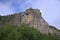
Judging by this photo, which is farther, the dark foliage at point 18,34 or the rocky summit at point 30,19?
the rocky summit at point 30,19

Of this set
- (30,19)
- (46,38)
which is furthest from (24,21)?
(46,38)

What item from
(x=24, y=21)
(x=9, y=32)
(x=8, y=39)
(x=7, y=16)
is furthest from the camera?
(x=7, y=16)

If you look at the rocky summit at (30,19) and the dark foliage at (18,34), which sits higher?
the rocky summit at (30,19)

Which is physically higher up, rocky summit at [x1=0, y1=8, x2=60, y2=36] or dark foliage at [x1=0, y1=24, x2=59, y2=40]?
rocky summit at [x1=0, y1=8, x2=60, y2=36]

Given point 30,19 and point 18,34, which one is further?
point 30,19

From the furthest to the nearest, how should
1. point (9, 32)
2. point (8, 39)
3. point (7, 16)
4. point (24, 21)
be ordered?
point (7, 16) → point (24, 21) → point (9, 32) → point (8, 39)

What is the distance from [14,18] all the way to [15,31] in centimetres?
2164

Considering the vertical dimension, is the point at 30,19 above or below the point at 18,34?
above

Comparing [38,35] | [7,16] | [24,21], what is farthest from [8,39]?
[7,16]

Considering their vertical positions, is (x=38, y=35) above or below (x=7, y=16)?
below

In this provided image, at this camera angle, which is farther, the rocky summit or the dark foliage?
the rocky summit

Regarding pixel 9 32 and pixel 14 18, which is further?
pixel 14 18

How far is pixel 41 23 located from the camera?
9338 cm

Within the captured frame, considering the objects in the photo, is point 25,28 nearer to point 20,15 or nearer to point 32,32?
point 32,32
